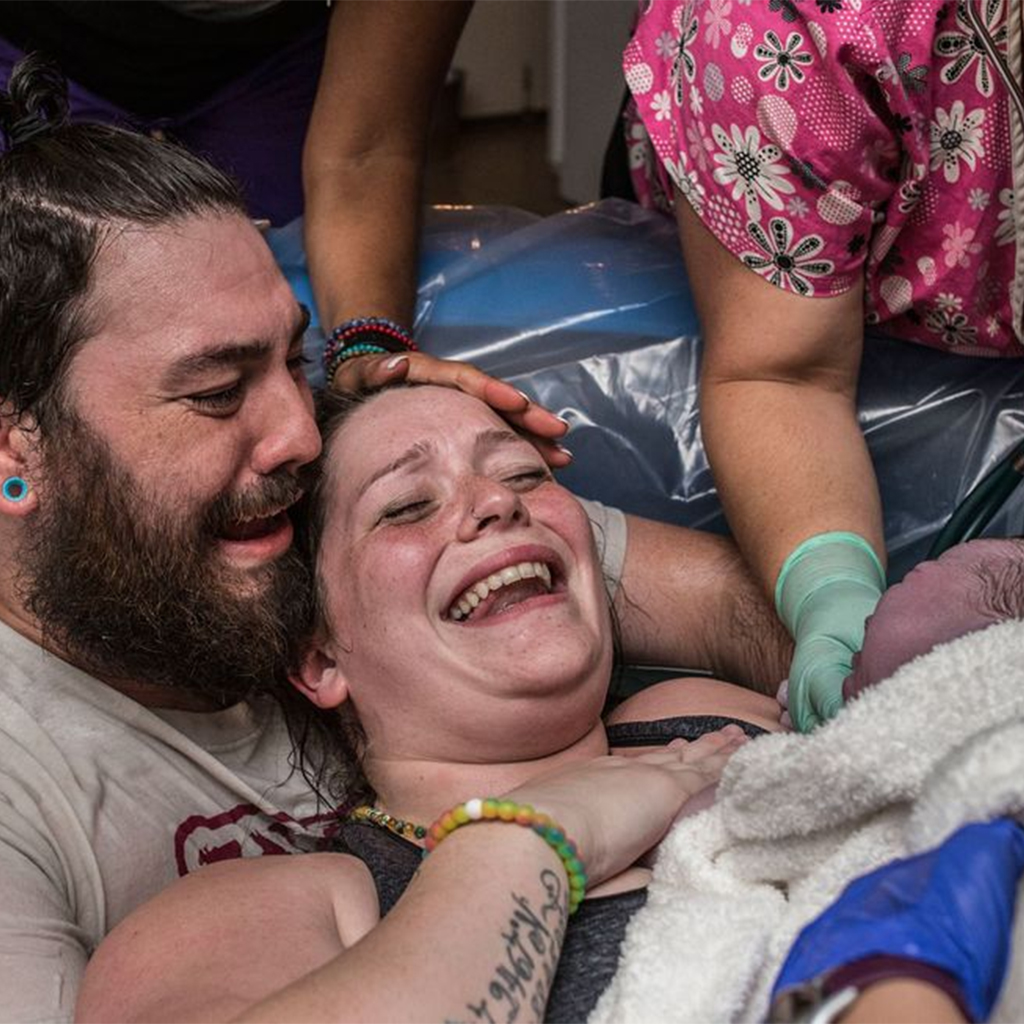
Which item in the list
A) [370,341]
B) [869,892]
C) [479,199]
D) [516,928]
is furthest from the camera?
[479,199]

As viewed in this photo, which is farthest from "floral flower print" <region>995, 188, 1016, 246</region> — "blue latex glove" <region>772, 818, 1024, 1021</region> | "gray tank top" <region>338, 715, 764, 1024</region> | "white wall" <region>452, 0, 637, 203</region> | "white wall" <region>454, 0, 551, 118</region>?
"white wall" <region>454, 0, 551, 118</region>

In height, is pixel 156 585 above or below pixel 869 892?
below

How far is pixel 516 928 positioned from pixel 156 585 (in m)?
0.51

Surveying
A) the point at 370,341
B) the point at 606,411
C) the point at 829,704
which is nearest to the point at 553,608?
the point at 829,704

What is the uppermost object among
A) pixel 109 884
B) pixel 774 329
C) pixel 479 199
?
pixel 774 329

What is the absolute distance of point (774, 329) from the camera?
161 cm

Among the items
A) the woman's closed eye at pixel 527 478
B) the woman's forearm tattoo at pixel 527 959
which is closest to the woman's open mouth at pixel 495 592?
the woman's closed eye at pixel 527 478

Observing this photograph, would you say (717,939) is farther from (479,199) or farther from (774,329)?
(479,199)

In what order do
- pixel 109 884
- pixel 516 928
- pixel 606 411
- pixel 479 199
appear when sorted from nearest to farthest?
pixel 516 928, pixel 109 884, pixel 606 411, pixel 479 199

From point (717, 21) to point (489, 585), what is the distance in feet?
2.06

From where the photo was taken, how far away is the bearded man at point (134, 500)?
140cm

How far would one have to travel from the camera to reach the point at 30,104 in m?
1.53

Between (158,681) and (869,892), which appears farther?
(158,681)

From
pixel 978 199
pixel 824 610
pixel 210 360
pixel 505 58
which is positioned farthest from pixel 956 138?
pixel 505 58
